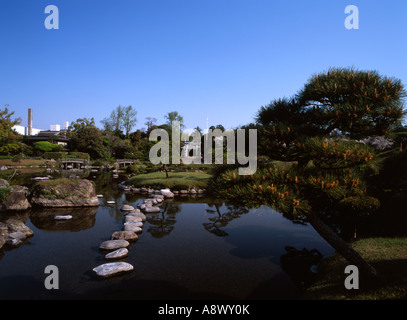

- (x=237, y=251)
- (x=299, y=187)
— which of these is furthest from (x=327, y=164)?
(x=237, y=251)

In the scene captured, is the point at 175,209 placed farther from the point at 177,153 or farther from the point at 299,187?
the point at 299,187

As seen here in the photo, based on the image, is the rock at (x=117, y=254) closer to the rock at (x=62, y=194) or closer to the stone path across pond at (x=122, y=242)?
the stone path across pond at (x=122, y=242)

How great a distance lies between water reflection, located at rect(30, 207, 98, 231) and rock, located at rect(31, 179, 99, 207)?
561 millimetres

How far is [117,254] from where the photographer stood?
863 centimetres

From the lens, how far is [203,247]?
32.0 feet

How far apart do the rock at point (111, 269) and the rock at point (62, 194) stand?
9.66 m

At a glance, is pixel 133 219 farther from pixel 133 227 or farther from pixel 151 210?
pixel 151 210

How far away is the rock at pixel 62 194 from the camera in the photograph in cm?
1568

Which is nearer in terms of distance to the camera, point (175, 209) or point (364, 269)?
point (364, 269)

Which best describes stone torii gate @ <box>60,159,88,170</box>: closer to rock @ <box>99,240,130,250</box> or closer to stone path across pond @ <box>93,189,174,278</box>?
stone path across pond @ <box>93,189,174,278</box>

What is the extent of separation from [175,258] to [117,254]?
1.91m

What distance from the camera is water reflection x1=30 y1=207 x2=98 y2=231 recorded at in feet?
40.0

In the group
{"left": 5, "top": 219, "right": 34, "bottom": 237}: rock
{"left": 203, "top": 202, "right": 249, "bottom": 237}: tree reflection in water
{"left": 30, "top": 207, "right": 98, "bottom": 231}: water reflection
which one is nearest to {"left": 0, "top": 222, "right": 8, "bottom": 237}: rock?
{"left": 5, "top": 219, "right": 34, "bottom": 237}: rock
